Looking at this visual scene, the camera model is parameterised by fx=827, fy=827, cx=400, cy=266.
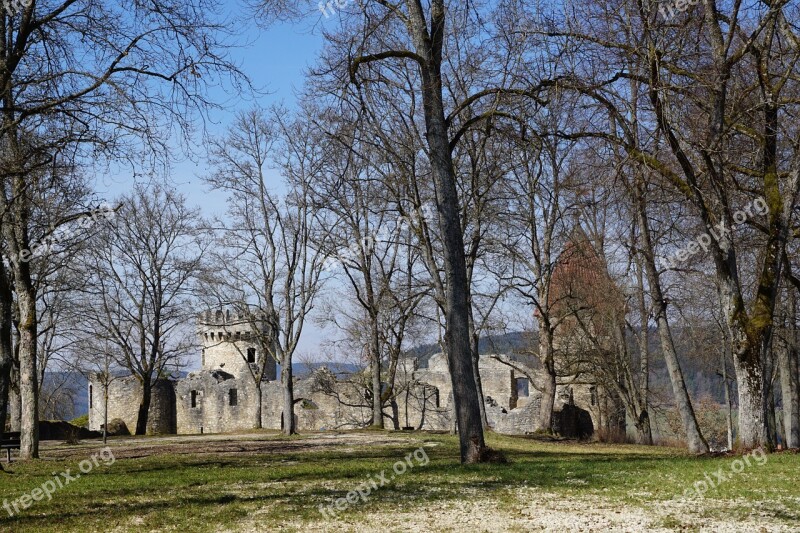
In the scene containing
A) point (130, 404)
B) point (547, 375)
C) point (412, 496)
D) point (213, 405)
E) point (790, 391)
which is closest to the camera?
point (412, 496)

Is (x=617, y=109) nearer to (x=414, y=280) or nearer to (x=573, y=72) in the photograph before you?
(x=573, y=72)

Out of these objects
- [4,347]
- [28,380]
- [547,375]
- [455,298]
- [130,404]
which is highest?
[455,298]

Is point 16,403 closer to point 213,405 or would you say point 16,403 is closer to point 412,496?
point 213,405

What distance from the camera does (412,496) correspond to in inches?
361

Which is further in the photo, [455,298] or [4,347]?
[455,298]

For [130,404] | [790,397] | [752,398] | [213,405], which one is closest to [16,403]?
[130,404]

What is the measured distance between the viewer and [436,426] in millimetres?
38688

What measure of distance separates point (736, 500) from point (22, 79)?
9.84 metres

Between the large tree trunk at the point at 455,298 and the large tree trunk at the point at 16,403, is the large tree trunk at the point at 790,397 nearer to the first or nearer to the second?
the large tree trunk at the point at 455,298

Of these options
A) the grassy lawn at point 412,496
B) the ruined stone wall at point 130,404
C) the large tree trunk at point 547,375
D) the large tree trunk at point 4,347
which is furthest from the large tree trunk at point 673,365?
the ruined stone wall at point 130,404

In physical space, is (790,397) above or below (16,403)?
below

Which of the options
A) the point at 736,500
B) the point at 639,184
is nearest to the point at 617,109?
the point at 639,184

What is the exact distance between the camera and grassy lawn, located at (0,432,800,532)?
24.9ft

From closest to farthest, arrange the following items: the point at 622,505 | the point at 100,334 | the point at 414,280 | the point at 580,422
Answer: the point at 622,505
the point at 414,280
the point at 100,334
the point at 580,422
